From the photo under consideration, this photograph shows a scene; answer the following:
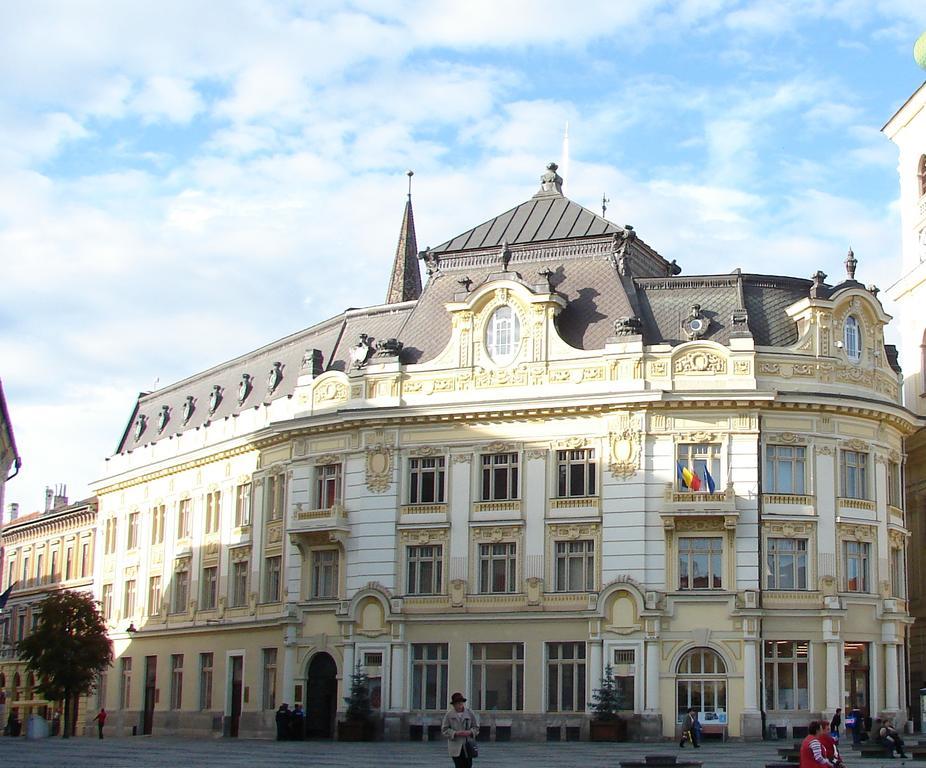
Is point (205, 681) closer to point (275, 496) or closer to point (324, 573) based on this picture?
point (275, 496)

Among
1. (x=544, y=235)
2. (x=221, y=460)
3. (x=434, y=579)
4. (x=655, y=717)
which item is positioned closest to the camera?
(x=655, y=717)

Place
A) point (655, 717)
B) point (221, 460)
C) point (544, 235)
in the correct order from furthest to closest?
point (221, 460)
point (544, 235)
point (655, 717)

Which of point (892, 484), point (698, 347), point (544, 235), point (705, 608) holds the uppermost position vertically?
point (544, 235)

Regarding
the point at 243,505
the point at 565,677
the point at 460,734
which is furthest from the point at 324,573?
the point at 460,734

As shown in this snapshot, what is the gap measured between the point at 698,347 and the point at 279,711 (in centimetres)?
2066

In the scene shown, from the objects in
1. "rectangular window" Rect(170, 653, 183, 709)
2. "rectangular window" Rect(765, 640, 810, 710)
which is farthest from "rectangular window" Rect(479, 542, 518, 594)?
"rectangular window" Rect(170, 653, 183, 709)

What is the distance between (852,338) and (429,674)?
20073mm

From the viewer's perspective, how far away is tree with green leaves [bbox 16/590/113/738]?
67.0 meters

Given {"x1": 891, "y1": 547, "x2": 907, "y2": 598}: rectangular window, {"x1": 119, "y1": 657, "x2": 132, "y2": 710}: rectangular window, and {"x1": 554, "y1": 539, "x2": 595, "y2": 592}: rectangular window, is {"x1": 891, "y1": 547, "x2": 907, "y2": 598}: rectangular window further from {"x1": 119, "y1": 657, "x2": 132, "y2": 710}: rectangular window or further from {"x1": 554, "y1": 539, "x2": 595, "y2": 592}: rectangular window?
{"x1": 119, "y1": 657, "x2": 132, "y2": 710}: rectangular window

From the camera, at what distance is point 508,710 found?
54.8m

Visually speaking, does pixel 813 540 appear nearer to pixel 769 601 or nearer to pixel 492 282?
pixel 769 601

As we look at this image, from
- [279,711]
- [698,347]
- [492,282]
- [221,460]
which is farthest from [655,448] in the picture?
[221,460]

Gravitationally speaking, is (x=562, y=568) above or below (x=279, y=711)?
above

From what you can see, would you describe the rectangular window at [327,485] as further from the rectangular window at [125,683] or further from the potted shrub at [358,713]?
the rectangular window at [125,683]
